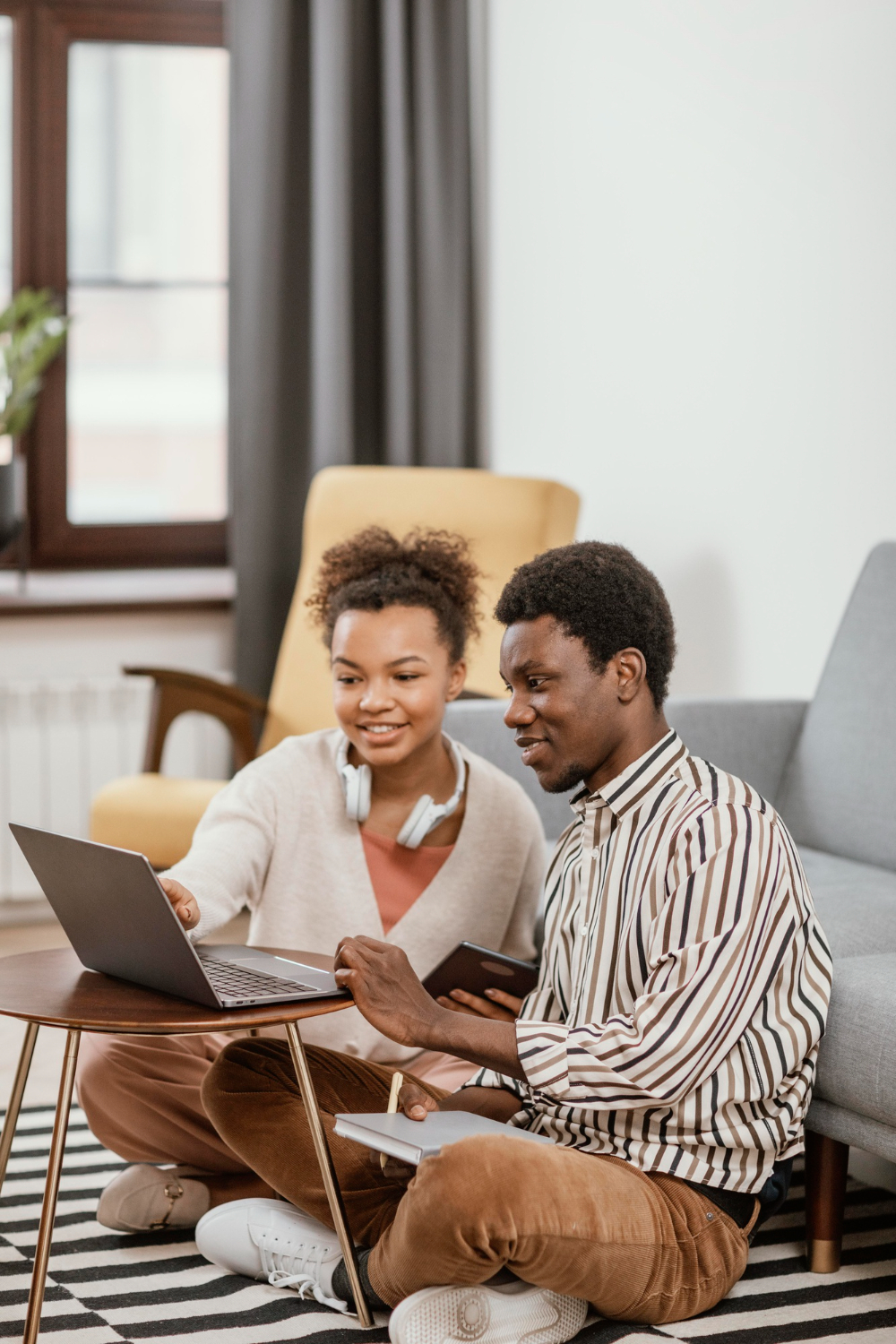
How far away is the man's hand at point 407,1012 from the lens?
146 cm

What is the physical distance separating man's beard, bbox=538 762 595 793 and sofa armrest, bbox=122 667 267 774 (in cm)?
157

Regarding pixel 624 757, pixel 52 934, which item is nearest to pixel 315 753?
pixel 624 757

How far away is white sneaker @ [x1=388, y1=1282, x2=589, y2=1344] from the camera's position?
144 centimetres

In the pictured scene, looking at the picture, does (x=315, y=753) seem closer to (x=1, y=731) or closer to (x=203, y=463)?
(x=1, y=731)

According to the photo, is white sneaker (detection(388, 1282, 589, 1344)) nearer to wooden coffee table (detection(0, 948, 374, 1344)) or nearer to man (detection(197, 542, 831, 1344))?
man (detection(197, 542, 831, 1344))

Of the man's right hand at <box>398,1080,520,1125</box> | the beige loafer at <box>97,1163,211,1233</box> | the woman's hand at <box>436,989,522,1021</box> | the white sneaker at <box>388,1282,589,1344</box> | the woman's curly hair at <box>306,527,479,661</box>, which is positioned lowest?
the beige loafer at <box>97,1163,211,1233</box>

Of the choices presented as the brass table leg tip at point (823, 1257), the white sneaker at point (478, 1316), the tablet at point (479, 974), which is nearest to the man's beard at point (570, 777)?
the tablet at point (479, 974)

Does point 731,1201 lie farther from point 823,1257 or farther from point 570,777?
point 570,777

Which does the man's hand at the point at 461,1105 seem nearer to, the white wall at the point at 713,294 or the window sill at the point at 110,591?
the white wall at the point at 713,294

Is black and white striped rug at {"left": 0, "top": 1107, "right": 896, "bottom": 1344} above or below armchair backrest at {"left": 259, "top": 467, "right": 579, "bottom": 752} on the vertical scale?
below

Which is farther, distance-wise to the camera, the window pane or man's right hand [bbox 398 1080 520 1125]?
the window pane

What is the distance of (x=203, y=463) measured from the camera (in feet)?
12.8

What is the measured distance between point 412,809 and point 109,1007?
57 centimetres

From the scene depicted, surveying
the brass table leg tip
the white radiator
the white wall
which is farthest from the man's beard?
the white radiator
